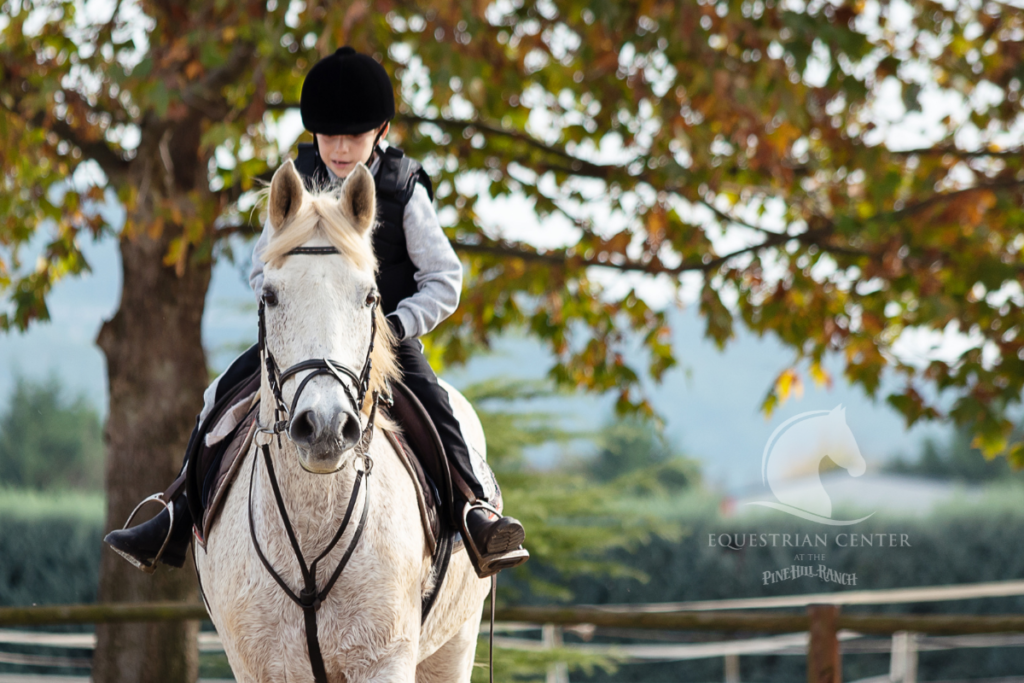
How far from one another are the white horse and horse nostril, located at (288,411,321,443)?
0.13m

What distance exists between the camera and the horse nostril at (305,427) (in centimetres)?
212

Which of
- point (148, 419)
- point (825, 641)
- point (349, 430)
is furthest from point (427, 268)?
point (148, 419)

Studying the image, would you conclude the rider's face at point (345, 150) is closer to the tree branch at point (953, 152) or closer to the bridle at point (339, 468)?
the bridle at point (339, 468)

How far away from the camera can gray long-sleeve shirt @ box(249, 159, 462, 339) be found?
9.54ft

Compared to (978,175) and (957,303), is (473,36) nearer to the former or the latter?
(957,303)

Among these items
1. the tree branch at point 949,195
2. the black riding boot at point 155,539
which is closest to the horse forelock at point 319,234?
the black riding boot at point 155,539

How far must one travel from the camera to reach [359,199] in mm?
2566

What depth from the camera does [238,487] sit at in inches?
109

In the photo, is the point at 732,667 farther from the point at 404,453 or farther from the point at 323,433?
the point at 323,433

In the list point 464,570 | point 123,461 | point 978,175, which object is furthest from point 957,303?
point 123,461

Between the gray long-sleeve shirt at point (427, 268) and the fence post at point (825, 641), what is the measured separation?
2.36 meters

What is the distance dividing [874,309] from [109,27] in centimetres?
594

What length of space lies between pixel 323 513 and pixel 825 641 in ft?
8.89

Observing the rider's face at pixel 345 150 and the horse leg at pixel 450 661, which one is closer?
the rider's face at pixel 345 150
